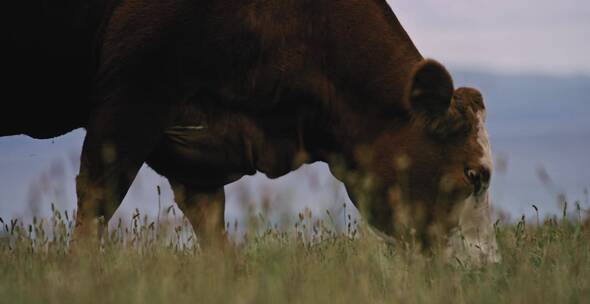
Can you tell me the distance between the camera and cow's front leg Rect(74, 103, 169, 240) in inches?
244

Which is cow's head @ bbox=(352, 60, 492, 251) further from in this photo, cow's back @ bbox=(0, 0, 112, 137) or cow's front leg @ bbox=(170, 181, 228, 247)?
cow's back @ bbox=(0, 0, 112, 137)

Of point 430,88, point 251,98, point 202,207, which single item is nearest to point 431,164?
point 430,88

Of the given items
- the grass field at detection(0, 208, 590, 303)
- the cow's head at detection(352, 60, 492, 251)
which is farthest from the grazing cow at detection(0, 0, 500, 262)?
the grass field at detection(0, 208, 590, 303)

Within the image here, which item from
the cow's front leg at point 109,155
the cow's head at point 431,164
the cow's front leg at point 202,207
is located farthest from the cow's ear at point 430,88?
the cow's front leg at point 202,207

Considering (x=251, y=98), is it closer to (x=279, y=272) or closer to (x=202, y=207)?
(x=202, y=207)

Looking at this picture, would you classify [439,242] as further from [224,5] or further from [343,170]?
[224,5]

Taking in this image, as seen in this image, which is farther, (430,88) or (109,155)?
(430,88)

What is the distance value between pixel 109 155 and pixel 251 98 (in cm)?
109

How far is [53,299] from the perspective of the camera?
4449 mm

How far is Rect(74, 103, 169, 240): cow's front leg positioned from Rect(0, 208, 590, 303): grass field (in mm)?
217

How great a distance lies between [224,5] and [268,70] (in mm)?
542

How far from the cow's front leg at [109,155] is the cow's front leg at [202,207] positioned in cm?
125

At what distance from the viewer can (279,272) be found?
5.13m

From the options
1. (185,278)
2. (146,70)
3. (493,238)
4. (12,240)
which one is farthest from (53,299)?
(493,238)
